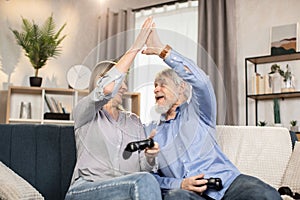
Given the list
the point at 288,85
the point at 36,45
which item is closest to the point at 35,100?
the point at 36,45

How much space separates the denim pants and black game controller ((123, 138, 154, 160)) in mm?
245

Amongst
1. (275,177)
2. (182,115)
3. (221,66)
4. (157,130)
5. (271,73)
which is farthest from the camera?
(221,66)

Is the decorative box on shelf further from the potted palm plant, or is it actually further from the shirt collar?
the shirt collar

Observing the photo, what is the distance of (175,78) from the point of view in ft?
5.14

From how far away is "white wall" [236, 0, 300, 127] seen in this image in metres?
3.95

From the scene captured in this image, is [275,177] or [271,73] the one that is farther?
[271,73]

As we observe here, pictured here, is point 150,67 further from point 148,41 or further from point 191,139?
point 191,139

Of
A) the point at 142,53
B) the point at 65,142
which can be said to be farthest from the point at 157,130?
the point at 65,142

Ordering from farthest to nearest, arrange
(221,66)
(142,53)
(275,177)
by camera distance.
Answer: (221,66), (275,177), (142,53)

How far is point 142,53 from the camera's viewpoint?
1422mm

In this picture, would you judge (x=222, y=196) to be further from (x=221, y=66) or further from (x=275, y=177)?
(x=221, y=66)

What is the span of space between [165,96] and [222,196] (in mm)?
471

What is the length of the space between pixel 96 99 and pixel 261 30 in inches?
117

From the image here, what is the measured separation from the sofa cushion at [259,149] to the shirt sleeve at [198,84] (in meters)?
0.52
